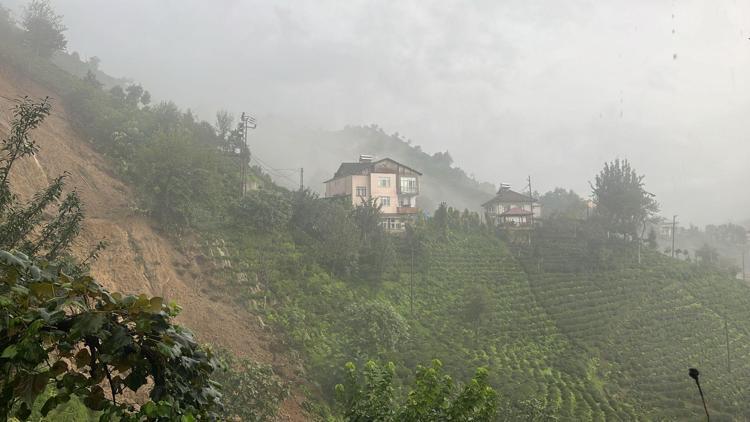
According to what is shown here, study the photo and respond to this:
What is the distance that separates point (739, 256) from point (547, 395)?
326 feet

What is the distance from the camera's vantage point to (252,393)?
16469mm

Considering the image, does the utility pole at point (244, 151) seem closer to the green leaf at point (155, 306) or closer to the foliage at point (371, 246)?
the foliage at point (371, 246)

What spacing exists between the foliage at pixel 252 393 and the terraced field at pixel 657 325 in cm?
1951

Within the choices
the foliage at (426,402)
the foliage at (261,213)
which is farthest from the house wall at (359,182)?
the foliage at (426,402)

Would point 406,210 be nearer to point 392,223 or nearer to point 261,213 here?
point 392,223

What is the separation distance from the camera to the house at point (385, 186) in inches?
2079

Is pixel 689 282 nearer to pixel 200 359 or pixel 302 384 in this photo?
pixel 302 384

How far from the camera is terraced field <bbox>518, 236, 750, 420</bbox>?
26422 mm

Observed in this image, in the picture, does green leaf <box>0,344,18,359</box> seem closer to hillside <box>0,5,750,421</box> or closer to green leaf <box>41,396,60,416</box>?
green leaf <box>41,396,60,416</box>

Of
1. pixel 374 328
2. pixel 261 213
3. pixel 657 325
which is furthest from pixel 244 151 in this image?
pixel 657 325

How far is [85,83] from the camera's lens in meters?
41.6

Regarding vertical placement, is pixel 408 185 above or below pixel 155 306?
above

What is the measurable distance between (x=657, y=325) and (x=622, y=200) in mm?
22176

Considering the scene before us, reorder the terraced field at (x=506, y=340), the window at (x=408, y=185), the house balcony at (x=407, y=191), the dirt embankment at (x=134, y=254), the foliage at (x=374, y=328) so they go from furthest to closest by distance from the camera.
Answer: the window at (x=408, y=185)
the house balcony at (x=407, y=191)
the foliage at (x=374, y=328)
the terraced field at (x=506, y=340)
the dirt embankment at (x=134, y=254)
